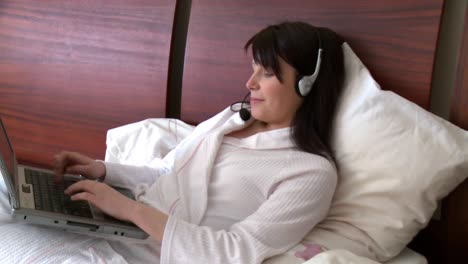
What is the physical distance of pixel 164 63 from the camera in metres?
1.58

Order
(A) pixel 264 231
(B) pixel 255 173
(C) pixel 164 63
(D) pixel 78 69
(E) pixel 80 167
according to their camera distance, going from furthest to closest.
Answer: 1. (D) pixel 78 69
2. (C) pixel 164 63
3. (E) pixel 80 167
4. (B) pixel 255 173
5. (A) pixel 264 231

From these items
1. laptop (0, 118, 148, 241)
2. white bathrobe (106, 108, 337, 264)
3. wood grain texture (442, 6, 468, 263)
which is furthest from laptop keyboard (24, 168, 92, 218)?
wood grain texture (442, 6, 468, 263)

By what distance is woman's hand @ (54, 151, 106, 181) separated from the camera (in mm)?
1271

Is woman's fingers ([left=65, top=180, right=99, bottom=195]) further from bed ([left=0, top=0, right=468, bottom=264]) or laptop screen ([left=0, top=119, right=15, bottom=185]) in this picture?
bed ([left=0, top=0, right=468, bottom=264])

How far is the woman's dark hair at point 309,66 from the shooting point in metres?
1.14

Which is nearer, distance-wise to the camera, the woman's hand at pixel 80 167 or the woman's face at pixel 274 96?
the woman's face at pixel 274 96

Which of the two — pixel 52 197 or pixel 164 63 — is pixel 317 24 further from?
pixel 52 197

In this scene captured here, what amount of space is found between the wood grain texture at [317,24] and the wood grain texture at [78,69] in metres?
0.13

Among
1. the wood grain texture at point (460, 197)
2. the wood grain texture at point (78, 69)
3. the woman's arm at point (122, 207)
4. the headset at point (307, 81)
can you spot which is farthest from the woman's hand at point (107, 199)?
the wood grain texture at point (460, 197)

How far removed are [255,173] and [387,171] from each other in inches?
11.6

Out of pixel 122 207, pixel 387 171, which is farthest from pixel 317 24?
pixel 122 207

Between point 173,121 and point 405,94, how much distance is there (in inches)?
27.5

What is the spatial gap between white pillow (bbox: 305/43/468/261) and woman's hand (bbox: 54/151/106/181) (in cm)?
58

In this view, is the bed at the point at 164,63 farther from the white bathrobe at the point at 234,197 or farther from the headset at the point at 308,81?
the headset at the point at 308,81
